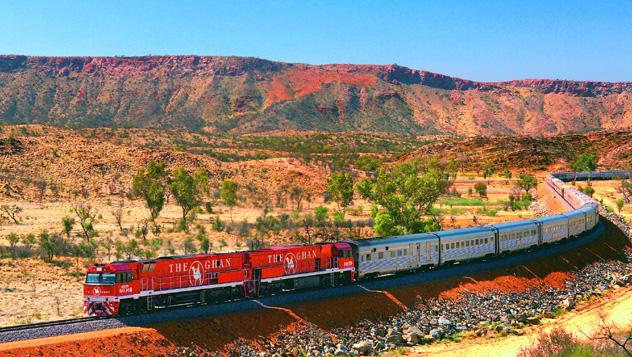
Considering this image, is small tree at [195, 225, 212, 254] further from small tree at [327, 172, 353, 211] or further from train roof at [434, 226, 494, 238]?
small tree at [327, 172, 353, 211]

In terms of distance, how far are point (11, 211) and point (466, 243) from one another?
4802 cm

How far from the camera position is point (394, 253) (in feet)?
125

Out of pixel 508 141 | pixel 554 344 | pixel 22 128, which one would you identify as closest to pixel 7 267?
pixel 554 344

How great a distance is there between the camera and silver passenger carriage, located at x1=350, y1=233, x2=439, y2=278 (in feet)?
119

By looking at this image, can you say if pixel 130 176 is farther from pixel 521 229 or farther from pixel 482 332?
pixel 482 332

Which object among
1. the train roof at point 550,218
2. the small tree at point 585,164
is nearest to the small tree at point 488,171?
the small tree at point 585,164

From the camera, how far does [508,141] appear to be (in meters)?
146

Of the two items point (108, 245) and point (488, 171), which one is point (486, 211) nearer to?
point (108, 245)

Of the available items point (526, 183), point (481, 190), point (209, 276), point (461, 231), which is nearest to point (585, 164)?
point (526, 183)

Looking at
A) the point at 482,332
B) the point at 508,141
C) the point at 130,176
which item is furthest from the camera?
the point at 508,141

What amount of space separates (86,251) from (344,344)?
24334 mm

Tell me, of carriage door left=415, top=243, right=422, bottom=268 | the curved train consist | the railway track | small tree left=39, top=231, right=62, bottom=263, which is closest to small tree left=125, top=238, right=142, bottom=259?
small tree left=39, top=231, right=62, bottom=263

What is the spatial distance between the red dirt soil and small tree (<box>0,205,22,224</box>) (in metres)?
40.3

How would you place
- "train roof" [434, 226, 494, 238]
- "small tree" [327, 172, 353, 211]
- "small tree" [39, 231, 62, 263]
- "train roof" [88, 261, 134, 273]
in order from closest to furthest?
"train roof" [88, 261, 134, 273], "train roof" [434, 226, 494, 238], "small tree" [39, 231, 62, 263], "small tree" [327, 172, 353, 211]
